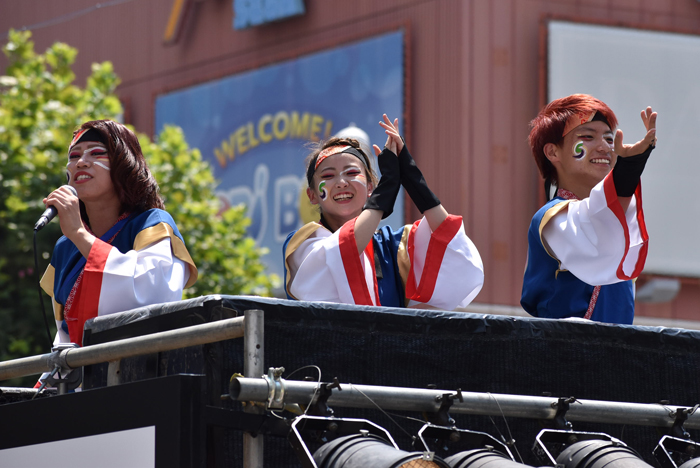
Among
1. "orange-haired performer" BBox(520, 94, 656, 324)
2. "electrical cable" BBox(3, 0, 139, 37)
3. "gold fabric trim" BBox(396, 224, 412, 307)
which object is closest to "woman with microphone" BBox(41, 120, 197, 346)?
"gold fabric trim" BBox(396, 224, 412, 307)

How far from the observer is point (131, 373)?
253 cm

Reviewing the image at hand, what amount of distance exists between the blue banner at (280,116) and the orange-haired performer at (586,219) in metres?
8.35

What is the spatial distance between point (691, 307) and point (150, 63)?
7.90 m

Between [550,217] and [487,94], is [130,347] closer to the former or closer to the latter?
[550,217]

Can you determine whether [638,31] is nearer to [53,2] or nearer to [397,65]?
[397,65]

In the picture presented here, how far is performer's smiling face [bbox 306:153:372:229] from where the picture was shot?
346 cm

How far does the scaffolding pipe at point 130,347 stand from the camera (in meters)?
2.16

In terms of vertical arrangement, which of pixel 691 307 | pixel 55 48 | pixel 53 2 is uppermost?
pixel 53 2

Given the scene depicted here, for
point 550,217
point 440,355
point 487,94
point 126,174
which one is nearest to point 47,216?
point 126,174

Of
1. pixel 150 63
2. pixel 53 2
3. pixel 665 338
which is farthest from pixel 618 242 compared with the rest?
pixel 53 2

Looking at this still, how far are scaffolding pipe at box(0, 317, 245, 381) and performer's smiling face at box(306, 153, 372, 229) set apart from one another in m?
1.13

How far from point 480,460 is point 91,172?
1.66m

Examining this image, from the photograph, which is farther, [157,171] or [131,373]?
[157,171]

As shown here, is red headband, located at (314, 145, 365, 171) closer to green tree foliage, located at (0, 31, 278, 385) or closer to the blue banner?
green tree foliage, located at (0, 31, 278, 385)
